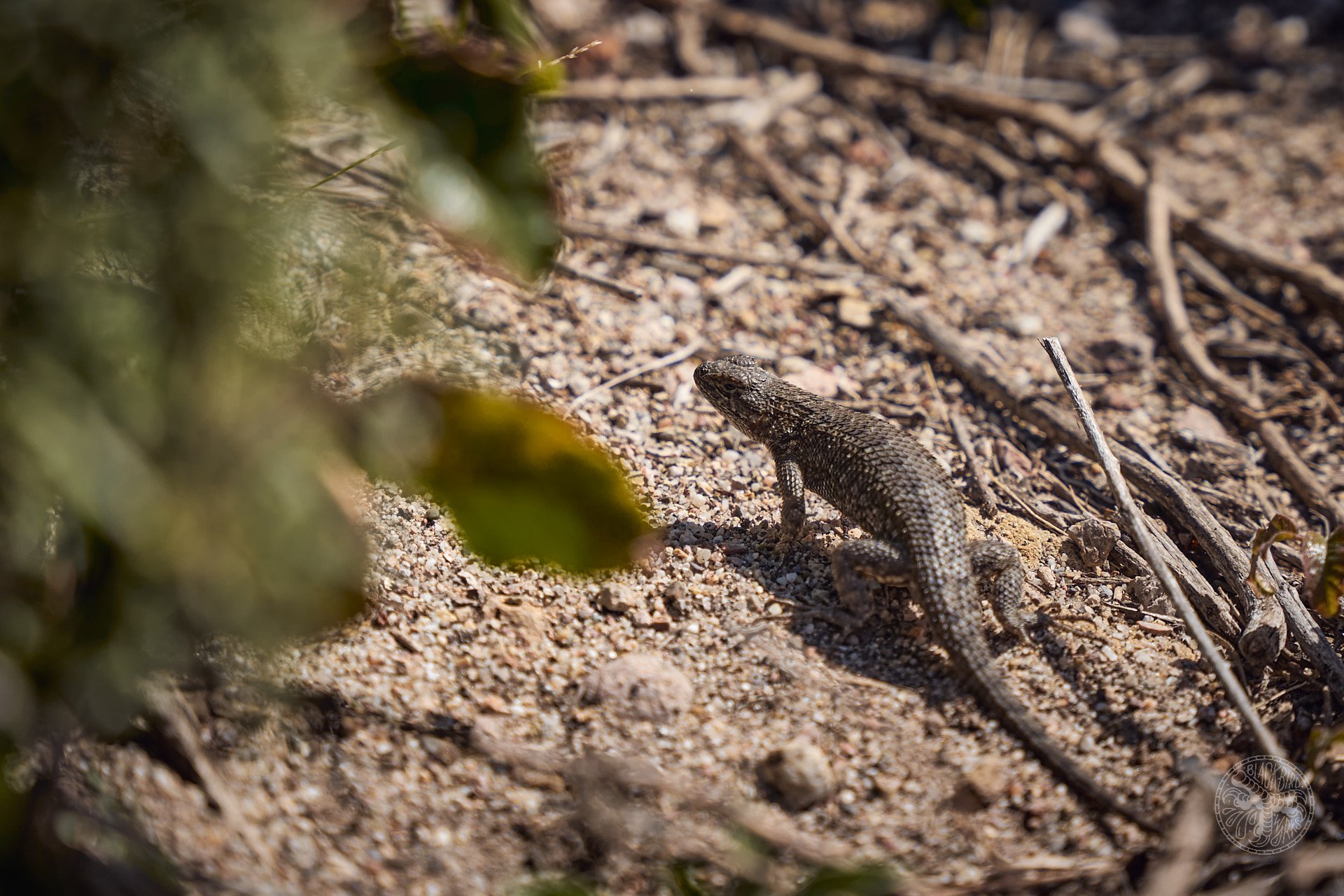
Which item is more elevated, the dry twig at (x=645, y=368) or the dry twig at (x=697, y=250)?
the dry twig at (x=697, y=250)

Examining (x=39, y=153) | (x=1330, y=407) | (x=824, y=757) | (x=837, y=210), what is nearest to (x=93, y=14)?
(x=39, y=153)

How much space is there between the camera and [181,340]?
1.50m

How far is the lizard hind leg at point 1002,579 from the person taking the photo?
3.07m

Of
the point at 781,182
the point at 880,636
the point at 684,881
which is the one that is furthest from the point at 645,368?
the point at 684,881

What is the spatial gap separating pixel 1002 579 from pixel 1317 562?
0.89 meters

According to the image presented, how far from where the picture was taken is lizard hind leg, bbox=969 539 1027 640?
3.07 metres

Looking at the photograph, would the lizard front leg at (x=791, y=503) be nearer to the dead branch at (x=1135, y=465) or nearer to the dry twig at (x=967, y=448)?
the dry twig at (x=967, y=448)

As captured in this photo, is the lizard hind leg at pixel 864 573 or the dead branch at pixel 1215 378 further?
the dead branch at pixel 1215 378

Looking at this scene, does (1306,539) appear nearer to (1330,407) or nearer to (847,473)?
(847,473)

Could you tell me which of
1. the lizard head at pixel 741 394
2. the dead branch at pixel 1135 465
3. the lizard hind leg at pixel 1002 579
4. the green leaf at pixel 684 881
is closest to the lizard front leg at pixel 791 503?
the lizard head at pixel 741 394

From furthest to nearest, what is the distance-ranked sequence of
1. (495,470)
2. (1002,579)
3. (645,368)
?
(645,368) → (1002,579) → (495,470)

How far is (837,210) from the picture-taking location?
→ 17.7 ft

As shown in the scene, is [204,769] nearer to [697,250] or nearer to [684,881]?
[684,881]

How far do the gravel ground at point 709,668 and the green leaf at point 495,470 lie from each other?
1.12 m
